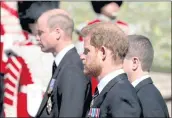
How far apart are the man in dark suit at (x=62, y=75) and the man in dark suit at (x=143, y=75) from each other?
330mm

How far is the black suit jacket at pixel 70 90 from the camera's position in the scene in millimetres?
6074

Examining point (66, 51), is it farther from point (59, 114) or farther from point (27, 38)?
point (27, 38)

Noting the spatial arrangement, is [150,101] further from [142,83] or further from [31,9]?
[31,9]

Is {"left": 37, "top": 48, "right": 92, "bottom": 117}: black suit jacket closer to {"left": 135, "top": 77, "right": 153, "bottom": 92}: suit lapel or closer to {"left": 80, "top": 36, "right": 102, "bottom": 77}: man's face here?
{"left": 135, "top": 77, "right": 153, "bottom": 92}: suit lapel

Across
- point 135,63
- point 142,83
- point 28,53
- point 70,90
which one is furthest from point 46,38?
point 28,53

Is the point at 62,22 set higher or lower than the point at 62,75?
higher

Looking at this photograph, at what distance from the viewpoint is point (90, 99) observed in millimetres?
6223

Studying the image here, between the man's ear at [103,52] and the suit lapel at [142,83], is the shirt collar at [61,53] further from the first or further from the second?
the man's ear at [103,52]

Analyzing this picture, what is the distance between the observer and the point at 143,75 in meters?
6.19

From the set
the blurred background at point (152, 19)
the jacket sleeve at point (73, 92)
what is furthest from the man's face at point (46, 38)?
the blurred background at point (152, 19)

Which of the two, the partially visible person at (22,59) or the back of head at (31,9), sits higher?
the back of head at (31,9)

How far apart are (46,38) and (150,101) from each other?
1131 mm

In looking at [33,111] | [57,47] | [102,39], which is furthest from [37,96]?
[102,39]

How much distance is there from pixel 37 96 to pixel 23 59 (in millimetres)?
540
